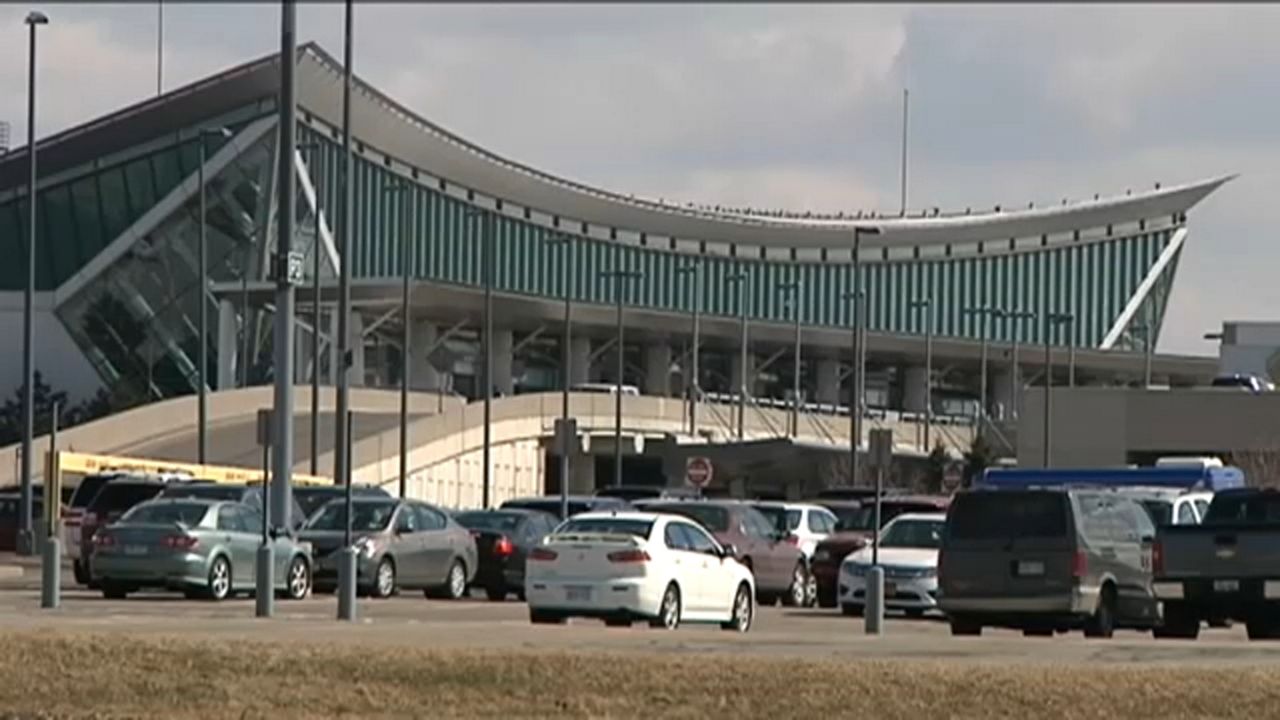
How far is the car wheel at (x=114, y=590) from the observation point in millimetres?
38406

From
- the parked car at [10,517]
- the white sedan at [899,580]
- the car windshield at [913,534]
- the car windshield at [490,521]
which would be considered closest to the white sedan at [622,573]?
the white sedan at [899,580]

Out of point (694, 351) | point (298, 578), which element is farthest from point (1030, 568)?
point (694, 351)

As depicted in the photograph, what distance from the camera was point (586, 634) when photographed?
28859 mm

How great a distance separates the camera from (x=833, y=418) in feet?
357

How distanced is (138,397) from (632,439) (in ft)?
80.8

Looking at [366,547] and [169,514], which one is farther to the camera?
[366,547]

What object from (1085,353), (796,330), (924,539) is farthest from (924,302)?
(924,539)

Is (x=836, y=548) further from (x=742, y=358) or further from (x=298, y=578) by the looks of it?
(x=742, y=358)

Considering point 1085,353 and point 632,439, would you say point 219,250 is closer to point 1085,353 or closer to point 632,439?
point 632,439

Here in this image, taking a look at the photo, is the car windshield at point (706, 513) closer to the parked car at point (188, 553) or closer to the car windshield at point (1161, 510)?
the parked car at point (188, 553)

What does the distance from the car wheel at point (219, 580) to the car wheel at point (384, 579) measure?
239 cm

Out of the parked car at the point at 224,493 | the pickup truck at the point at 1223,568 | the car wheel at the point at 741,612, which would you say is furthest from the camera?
the parked car at the point at 224,493

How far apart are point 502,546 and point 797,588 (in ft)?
15.3

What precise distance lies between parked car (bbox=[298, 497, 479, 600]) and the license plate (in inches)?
455
